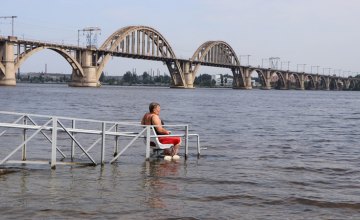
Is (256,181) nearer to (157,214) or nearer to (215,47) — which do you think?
(157,214)

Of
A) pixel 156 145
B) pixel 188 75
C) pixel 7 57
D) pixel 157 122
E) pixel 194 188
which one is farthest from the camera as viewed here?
pixel 188 75

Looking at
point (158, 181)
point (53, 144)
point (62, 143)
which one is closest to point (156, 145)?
point (158, 181)

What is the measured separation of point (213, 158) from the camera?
15781 millimetres

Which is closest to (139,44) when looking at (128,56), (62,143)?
(128,56)

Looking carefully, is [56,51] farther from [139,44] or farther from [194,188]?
[194,188]

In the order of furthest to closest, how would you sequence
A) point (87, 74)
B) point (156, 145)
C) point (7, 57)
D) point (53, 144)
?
1. point (87, 74)
2. point (7, 57)
3. point (156, 145)
4. point (53, 144)

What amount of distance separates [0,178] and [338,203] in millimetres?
6293

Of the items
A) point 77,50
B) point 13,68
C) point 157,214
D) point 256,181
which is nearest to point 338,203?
point 256,181

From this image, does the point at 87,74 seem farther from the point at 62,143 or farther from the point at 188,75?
the point at 62,143

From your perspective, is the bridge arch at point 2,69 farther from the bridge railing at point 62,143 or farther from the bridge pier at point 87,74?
the bridge railing at point 62,143

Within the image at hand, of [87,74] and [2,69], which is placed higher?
[2,69]

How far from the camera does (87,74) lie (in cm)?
12344

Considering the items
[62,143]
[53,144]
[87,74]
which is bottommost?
[62,143]

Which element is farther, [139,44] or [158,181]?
[139,44]
